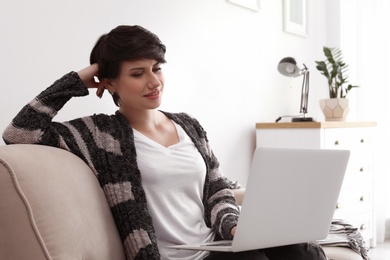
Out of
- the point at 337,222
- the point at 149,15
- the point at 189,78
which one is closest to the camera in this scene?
the point at 337,222

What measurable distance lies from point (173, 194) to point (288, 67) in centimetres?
179

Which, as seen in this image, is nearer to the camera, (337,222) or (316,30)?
(337,222)


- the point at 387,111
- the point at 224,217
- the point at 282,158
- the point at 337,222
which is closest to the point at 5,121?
the point at 224,217

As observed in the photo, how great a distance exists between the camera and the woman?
1535 millimetres

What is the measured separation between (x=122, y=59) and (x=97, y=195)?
44 cm

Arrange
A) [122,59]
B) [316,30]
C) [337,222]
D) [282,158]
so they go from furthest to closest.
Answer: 1. [316,30]
2. [337,222]
3. [122,59]
4. [282,158]

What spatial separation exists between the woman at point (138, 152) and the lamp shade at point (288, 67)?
1555 mm

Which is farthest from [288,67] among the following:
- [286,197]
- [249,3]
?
[286,197]

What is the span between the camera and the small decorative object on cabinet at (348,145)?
3.06m

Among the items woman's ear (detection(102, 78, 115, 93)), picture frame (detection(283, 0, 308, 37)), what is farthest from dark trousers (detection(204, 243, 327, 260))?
picture frame (detection(283, 0, 308, 37))

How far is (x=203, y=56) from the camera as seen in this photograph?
280cm

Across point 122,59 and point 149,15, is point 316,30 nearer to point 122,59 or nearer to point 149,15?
point 149,15

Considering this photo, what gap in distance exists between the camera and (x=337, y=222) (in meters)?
2.09

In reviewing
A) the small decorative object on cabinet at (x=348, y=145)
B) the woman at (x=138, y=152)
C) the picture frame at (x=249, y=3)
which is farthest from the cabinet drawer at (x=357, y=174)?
the woman at (x=138, y=152)
